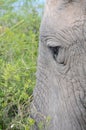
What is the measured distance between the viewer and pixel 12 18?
7246mm

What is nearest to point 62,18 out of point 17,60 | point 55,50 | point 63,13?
point 63,13

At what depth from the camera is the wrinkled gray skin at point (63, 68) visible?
16.2 ft

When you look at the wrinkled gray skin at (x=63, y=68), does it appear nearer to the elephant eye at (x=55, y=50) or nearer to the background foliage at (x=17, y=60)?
the elephant eye at (x=55, y=50)

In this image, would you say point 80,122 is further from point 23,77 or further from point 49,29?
point 23,77

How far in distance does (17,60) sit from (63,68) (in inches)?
54.4

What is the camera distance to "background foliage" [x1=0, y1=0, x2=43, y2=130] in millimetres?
5578

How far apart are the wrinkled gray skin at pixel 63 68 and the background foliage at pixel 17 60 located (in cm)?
23

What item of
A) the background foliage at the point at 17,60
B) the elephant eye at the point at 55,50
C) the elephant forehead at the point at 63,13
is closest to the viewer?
the elephant forehead at the point at 63,13

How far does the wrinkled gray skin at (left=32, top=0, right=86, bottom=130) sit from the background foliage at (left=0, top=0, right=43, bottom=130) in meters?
0.23

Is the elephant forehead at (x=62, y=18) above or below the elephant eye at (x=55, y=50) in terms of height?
above

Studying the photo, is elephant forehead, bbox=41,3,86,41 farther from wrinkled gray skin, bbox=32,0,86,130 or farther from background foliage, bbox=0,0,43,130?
background foliage, bbox=0,0,43,130

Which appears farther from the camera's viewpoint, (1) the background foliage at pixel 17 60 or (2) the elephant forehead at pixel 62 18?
(1) the background foliage at pixel 17 60

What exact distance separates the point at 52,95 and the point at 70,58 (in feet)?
1.06

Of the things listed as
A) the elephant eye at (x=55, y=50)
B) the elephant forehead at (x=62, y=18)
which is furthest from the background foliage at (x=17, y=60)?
the elephant forehead at (x=62, y=18)
